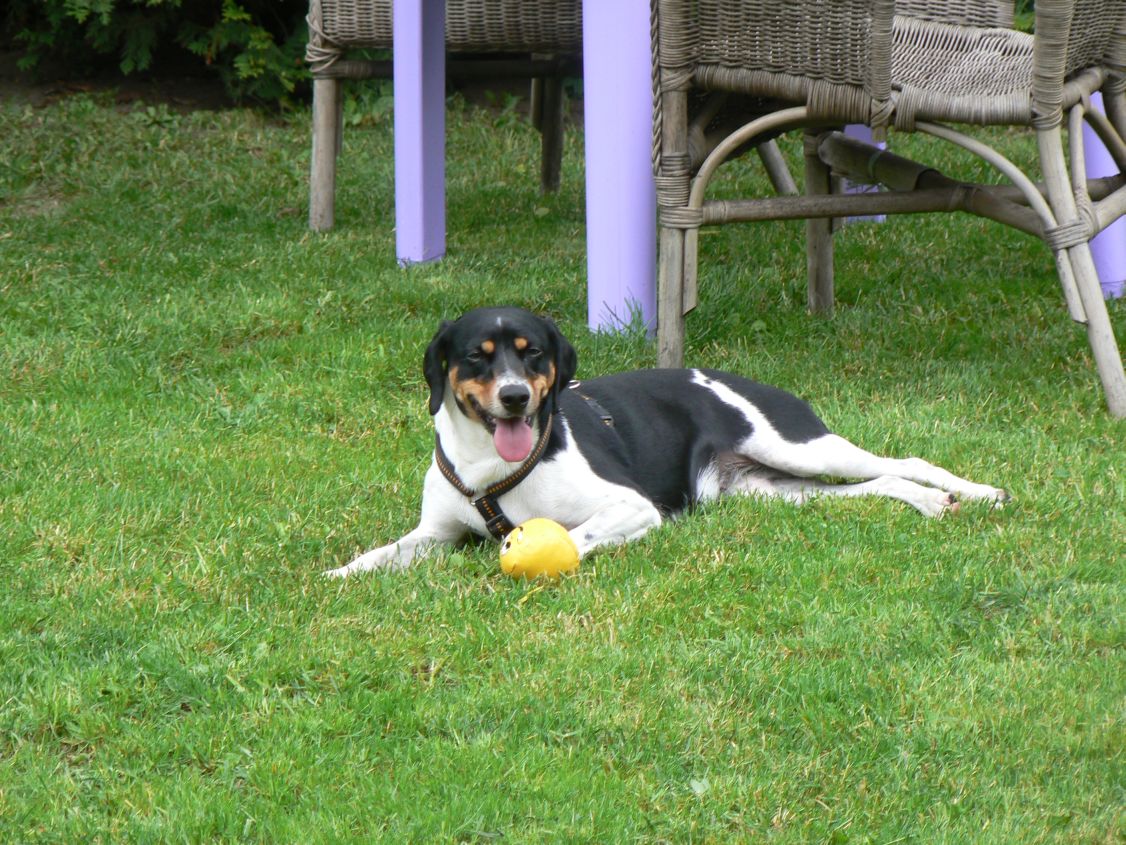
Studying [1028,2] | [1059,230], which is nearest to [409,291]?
[1059,230]

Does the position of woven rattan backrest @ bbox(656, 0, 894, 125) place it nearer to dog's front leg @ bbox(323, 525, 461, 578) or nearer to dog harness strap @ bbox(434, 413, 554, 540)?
dog harness strap @ bbox(434, 413, 554, 540)

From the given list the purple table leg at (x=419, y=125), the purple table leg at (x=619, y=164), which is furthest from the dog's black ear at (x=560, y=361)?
the purple table leg at (x=419, y=125)

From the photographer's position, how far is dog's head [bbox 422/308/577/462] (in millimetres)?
3482

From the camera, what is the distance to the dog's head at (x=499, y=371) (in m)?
3.48

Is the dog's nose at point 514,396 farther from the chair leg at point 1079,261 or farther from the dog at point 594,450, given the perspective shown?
the chair leg at point 1079,261

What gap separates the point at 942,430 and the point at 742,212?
38.0 inches

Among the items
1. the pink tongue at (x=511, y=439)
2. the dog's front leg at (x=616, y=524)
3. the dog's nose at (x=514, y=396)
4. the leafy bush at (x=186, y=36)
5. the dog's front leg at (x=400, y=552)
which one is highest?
the leafy bush at (x=186, y=36)

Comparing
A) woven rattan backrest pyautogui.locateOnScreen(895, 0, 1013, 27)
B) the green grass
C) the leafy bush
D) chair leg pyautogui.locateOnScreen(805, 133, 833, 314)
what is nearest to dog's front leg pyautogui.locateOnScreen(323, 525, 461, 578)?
the green grass

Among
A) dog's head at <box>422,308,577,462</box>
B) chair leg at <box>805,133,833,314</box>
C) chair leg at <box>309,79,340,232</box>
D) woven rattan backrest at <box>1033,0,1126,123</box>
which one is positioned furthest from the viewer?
chair leg at <box>309,79,340,232</box>

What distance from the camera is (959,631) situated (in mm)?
3006

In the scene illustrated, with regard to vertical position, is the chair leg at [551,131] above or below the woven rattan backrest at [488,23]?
below

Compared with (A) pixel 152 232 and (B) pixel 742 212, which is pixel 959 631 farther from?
(A) pixel 152 232

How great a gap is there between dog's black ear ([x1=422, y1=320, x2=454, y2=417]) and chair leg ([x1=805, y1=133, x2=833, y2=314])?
237 centimetres

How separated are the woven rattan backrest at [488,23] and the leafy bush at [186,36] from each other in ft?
8.10
